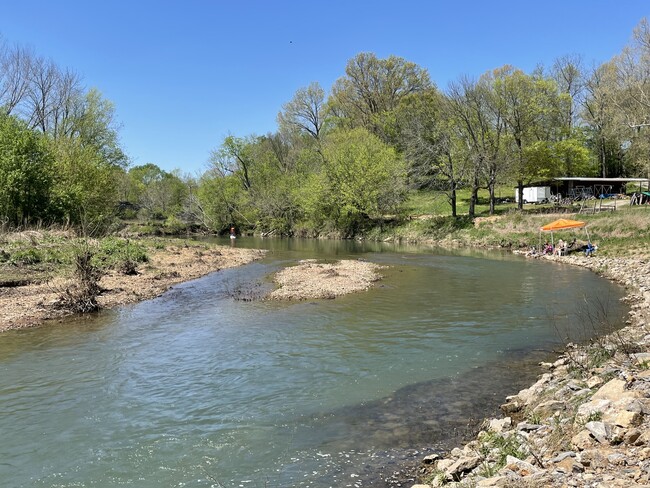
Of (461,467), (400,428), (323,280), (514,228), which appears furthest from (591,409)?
(514,228)

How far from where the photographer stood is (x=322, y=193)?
61.8 metres

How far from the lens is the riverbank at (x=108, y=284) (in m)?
18.0

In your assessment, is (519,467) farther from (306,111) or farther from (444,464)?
(306,111)

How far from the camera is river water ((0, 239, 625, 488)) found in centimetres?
766

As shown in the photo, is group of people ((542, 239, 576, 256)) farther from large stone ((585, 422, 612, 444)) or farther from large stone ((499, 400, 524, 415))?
large stone ((585, 422, 612, 444))

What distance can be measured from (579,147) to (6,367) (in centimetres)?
6203

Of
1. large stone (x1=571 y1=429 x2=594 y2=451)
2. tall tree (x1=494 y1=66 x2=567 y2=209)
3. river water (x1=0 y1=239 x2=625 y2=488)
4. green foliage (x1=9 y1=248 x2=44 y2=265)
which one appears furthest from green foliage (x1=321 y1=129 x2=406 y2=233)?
large stone (x1=571 y1=429 x2=594 y2=451)

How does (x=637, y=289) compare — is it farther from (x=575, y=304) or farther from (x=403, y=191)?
(x=403, y=191)

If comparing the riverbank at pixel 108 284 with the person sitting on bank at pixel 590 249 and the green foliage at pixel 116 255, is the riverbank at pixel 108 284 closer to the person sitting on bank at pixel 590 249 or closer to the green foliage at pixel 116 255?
the green foliage at pixel 116 255

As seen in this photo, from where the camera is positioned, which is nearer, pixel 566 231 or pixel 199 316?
pixel 199 316

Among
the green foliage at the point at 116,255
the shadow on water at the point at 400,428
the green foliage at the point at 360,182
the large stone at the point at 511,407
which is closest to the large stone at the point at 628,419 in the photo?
the shadow on water at the point at 400,428

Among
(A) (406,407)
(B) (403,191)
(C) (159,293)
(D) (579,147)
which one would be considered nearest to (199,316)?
(C) (159,293)

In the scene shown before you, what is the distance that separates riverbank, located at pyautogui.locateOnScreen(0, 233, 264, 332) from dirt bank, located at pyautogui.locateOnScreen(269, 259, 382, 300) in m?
6.34

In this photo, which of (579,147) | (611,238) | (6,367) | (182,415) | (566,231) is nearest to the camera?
(182,415)
